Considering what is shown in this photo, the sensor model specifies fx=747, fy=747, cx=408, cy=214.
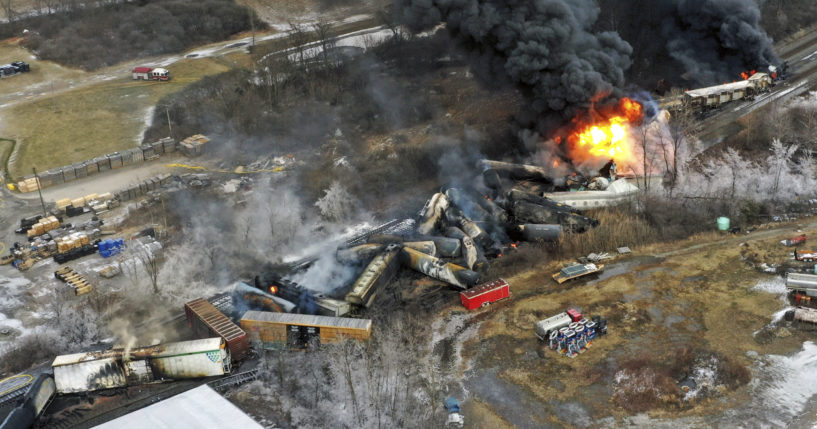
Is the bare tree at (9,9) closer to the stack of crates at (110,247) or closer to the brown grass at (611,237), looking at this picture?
the stack of crates at (110,247)

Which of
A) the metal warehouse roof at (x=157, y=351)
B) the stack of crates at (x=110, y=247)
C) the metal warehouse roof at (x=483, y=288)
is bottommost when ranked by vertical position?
the metal warehouse roof at (x=483, y=288)

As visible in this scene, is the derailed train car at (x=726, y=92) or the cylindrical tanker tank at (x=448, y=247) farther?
the derailed train car at (x=726, y=92)

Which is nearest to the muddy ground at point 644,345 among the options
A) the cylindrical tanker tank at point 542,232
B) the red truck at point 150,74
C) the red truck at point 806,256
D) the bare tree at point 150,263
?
the red truck at point 806,256

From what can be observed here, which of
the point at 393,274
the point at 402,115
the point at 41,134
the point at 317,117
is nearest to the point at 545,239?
the point at 393,274

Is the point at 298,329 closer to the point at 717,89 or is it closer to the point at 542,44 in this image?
the point at 542,44

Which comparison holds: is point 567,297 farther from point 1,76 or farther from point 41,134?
point 1,76
